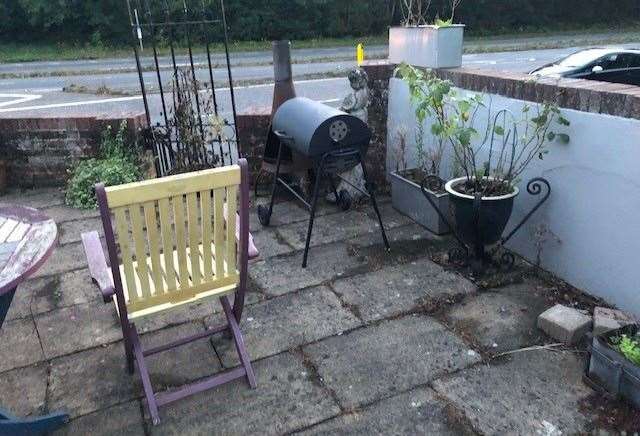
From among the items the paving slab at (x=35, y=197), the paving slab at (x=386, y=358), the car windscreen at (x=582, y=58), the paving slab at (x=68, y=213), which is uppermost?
the car windscreen at (x=582, y=58)

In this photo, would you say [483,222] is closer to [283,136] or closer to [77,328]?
[283,136]

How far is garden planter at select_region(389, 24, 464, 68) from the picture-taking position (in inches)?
171

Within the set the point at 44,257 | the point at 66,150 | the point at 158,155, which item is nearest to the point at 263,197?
the point at 158,155

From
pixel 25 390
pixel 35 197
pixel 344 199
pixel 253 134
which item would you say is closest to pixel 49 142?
pixel 35 197

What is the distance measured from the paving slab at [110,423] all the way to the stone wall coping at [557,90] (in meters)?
2.97

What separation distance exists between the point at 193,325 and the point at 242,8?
72.3ft

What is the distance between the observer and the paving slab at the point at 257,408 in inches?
98.0

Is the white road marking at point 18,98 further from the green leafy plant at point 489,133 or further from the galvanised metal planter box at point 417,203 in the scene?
the green leafy plant at point 489,133

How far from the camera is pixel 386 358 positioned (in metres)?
2.92

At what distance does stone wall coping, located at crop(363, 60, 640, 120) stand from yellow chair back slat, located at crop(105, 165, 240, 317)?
213cm

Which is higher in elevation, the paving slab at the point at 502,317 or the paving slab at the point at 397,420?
the paving slab at the point at 502,317

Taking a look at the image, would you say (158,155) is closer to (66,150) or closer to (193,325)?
(66,150)

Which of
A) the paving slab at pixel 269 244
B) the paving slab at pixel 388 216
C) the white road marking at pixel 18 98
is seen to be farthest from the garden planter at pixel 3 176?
the white road marking at pixel 18 98

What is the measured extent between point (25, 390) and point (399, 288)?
88.2 inches
